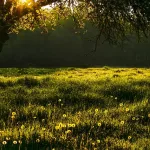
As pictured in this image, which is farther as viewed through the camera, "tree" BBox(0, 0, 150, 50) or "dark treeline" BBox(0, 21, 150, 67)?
"dark treeline" BBox(0, 21, 150, 67)

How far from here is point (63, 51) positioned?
90375mm

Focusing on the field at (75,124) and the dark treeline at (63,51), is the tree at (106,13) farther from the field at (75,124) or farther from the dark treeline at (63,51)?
the dark treeline at (63,51)

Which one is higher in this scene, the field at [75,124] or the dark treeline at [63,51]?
the dark treeline at [63,51]

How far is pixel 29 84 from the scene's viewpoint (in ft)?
60.1

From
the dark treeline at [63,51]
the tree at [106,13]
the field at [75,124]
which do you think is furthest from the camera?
the dark treeline at [63,51]

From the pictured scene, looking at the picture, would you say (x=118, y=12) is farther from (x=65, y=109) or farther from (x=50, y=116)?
(x=50, y=116)

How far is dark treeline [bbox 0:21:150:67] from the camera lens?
84062 millimetres

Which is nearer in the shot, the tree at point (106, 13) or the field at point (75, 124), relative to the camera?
the field at point (75, 124)

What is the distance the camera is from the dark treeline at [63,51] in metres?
84.1

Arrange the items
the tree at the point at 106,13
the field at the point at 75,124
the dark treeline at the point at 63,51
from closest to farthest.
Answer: the field at the point at 75,124, the tree at the point at 106,13, the dark treeline at the point at 63,51

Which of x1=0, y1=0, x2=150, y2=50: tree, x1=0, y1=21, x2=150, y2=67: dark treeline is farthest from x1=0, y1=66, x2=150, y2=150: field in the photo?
x1=0, y1=21, x2=150, y2=67: dark treeline

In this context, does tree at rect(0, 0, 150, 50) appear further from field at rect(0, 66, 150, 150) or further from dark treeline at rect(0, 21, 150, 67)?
dark treeline at rect(0, 21, 150, 67)

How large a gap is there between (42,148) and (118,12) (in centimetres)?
808

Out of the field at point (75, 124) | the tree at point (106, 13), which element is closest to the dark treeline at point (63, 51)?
the tree at point (106, 13)
